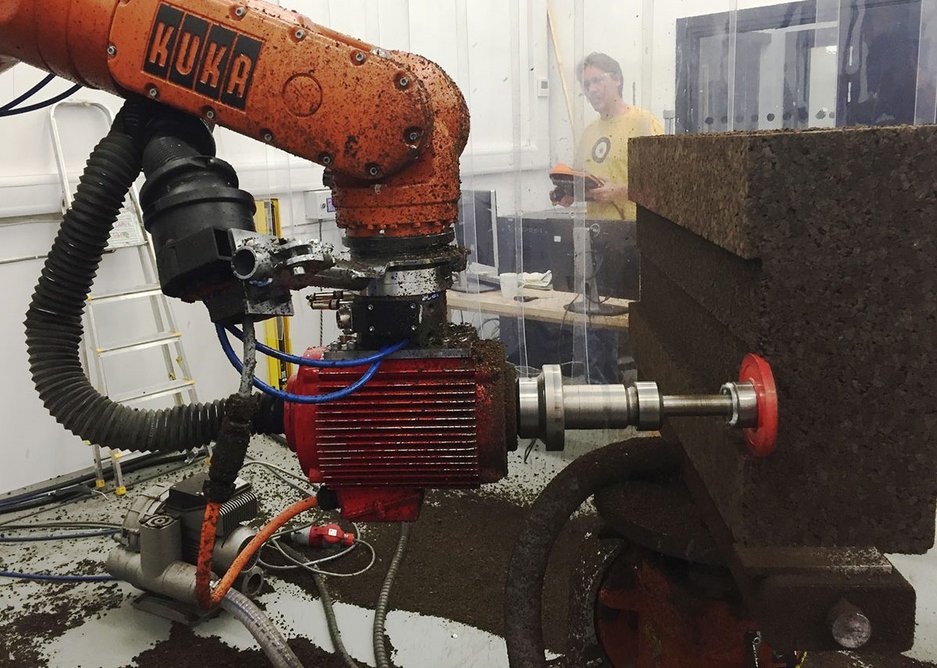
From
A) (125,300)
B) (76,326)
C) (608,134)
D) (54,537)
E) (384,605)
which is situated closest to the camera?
(76,326)

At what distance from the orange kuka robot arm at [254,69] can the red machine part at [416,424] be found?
0.30 meters

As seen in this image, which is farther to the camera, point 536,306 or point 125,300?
point 125,300

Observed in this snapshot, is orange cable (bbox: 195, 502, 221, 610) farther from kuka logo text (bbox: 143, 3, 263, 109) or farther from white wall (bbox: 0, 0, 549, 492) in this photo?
white wall (bbox: 0, 0, 549, 492)

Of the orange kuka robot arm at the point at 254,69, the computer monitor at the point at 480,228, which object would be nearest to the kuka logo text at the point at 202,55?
the orange kuka robot arm at the point at 254,69

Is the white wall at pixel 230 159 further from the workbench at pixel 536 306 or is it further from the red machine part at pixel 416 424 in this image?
the red machine part at pixel 416 424

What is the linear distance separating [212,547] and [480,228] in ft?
6.22

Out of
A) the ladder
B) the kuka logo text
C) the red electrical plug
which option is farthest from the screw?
the ladder

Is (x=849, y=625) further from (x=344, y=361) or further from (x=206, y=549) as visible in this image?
(x=206, y=549)

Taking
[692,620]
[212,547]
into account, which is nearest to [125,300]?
[212,547]

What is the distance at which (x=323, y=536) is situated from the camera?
2008 millimetres

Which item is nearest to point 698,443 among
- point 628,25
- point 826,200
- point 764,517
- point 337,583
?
point 764,517

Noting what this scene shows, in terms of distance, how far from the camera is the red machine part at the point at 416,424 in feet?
3.00

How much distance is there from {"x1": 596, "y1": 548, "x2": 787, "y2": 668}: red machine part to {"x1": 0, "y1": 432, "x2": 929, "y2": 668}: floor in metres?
0.42

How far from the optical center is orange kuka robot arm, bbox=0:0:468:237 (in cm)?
93
